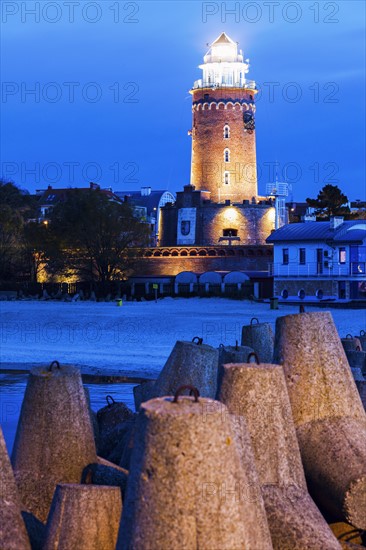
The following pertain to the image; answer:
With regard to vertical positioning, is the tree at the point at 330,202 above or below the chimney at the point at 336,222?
above

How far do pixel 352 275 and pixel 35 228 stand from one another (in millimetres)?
23055

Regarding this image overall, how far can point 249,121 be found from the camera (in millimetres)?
83125

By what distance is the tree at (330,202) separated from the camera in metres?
83.3

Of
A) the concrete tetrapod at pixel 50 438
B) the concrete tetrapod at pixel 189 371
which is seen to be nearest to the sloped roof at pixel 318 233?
the concrete tetrapod at pixel 189 371

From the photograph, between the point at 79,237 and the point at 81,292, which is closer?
the point at 81,292

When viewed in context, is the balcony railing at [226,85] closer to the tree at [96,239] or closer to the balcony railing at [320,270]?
the tree at [96,239]

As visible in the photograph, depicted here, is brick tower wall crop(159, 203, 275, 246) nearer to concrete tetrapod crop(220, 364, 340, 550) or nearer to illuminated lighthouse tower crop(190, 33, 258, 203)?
illuminated lighthouse tower crop(190, 33, 258, 203)

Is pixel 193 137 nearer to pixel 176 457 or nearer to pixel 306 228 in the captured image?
pixel 306 228

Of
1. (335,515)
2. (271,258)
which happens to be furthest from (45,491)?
(271,258)

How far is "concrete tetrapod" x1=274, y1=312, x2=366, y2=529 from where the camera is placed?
7583 millimetres

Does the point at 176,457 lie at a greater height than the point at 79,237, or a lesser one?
lesser

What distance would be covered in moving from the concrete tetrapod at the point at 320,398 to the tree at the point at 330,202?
75.3m

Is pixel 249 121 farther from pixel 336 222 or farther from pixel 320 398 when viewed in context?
pixel 320 398

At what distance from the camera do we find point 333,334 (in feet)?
26.6
